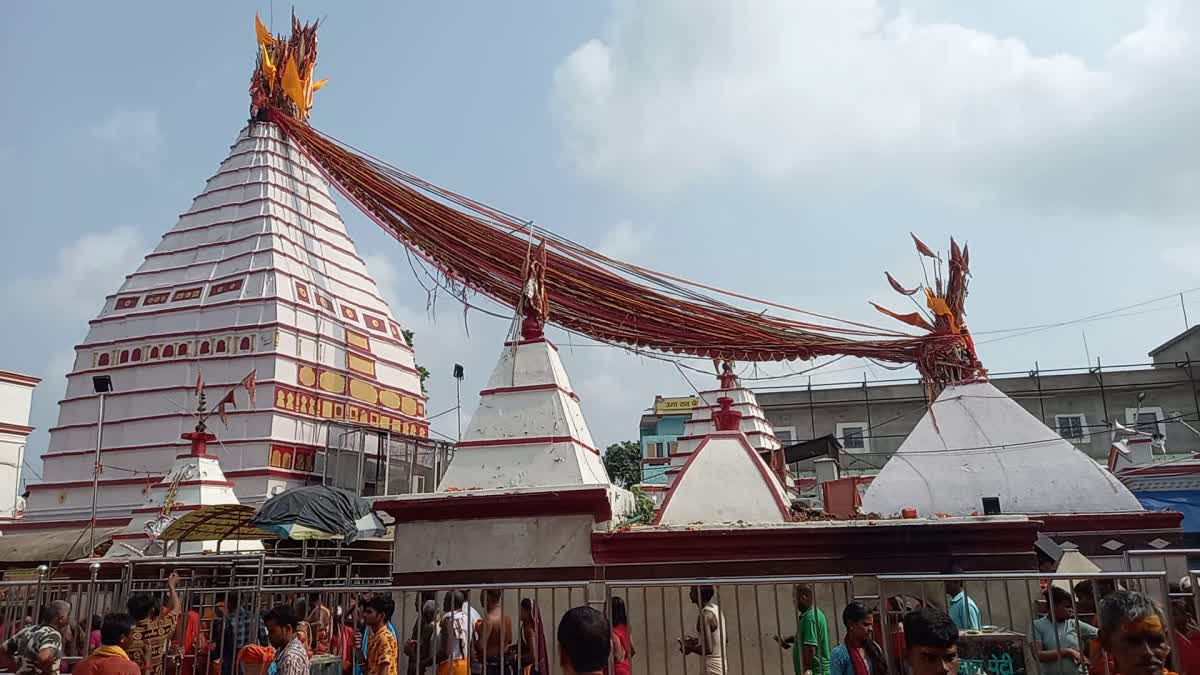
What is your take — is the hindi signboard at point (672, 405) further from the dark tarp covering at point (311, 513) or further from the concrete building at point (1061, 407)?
the dark tarp covering at point (311, 513)

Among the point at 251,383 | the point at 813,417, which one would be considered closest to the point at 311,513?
the point at 251,383

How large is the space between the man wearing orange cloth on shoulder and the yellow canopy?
13.3 m

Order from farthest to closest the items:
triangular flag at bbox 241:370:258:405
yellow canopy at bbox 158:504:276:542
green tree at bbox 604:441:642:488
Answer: green tree at bbox 604:441:642:488, triangular flag at bbox 241:370:258:405, yellow canopy at bbox 158:504:276:542

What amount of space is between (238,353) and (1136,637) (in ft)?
71.4

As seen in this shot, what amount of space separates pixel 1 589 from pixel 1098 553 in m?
14.1

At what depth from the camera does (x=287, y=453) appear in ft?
70.2

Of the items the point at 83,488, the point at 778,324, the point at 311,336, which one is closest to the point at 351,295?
the point at 311,336

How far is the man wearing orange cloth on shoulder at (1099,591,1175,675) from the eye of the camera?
13.2ft

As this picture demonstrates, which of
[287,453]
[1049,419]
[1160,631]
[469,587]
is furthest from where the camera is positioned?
[1049,419]

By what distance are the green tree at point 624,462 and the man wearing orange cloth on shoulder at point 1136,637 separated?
51642mm

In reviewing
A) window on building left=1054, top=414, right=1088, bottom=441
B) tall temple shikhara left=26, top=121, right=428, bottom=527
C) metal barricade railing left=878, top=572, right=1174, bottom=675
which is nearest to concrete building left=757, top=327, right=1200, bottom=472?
window on building left=1054, top=414, right=1088, bottom=441

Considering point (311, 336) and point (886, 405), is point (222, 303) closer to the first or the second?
point (311, 336)

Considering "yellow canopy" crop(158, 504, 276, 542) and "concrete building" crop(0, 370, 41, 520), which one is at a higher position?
"concrete building" crop(0, 370, 41, 520)

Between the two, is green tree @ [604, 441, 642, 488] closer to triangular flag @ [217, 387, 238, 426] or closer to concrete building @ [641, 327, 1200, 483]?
concrete building @ [641, 327, 1200, 483]
